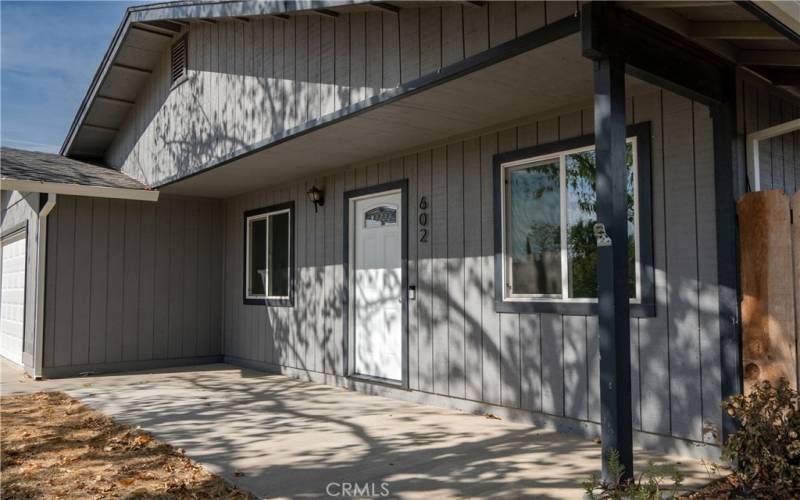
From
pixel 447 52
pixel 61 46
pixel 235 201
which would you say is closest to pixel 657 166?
pixel 447 52

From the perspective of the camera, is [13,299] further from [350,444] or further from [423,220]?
[350,444]

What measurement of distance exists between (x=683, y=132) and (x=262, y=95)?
4137 millimetres

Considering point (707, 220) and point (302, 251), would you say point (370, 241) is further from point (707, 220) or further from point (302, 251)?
point (707, 220)

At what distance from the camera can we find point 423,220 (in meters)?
6.12

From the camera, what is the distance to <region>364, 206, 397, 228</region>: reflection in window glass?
21.8 ft

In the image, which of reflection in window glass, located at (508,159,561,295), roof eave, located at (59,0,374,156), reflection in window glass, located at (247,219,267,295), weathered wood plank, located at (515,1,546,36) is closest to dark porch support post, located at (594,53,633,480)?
weathered wood plank, located at (515,1,546,36)

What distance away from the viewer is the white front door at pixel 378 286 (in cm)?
651

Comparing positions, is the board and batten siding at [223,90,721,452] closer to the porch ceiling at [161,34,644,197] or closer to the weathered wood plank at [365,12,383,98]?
the porch ceiling at [161,34,644,197]

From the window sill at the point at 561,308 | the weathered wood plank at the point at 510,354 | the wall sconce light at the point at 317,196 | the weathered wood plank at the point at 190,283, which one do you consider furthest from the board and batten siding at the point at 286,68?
the window sill at the point at 561,308

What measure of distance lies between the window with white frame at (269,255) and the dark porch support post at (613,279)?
220 inches

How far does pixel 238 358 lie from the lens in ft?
30.7

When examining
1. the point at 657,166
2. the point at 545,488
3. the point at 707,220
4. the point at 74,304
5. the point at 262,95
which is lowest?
the point at 545,488

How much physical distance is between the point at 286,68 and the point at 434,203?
2.00m

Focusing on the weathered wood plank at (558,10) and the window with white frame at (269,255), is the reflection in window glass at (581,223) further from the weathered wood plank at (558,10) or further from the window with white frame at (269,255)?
the window with white frame at (269,255)
